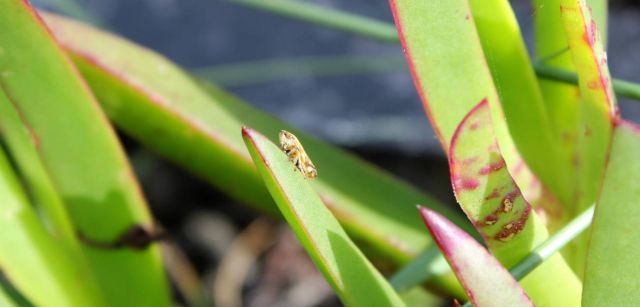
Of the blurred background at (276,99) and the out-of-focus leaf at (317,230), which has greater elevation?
the blurred background at (276,99)

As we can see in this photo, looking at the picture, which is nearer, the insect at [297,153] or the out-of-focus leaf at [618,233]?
the out-of-focus leaf at [618,233]

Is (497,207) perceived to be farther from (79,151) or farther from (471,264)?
(79,151)

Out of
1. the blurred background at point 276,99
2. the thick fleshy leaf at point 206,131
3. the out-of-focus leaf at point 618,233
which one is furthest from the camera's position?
the blurred background at point 276,99

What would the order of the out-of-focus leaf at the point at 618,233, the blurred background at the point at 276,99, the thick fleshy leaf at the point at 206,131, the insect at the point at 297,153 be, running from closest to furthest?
the out-of-focus leaf at the point at 618,233 < the insect at the point at 297,153 < the thick fleshy leaf at the point at 206,131 < the blurred background at the point at 276,99

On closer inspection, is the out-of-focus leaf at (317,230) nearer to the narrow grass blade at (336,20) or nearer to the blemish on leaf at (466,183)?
the blemish on leaf at (466,183)

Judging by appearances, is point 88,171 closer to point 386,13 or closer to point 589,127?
point 589,127

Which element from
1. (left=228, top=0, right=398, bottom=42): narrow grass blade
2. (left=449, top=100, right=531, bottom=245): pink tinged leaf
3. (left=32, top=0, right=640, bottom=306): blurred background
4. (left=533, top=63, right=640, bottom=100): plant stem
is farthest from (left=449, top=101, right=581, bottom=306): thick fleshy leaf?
(left=32, top=0, right=640, bottom=306): blurred background

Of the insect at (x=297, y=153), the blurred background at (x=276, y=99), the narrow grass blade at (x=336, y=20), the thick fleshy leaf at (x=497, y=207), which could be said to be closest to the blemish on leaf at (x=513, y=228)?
the thick fleshy leaf at (x=497, y=207)
